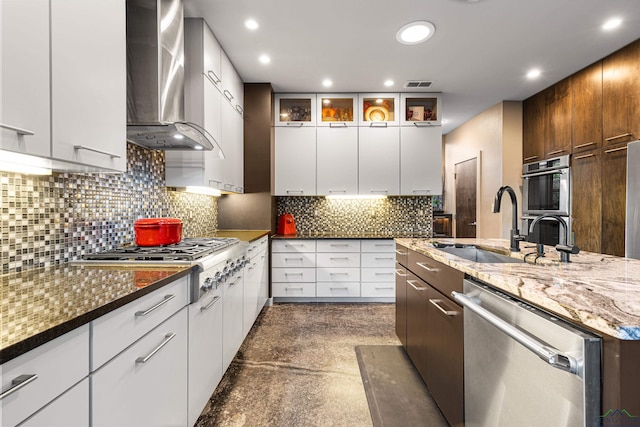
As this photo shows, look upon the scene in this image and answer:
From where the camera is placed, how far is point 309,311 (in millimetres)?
3373

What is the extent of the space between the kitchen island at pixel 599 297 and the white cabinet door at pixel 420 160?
8.04 feet

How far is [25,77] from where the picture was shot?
3.05 ft

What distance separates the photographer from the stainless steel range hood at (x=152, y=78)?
1.77m

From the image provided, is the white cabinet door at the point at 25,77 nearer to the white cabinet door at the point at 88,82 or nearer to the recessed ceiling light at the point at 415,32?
the white cabinet door at the point at 88,82

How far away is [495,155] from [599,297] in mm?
3930

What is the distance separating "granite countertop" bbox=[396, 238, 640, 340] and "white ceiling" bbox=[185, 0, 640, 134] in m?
1.92

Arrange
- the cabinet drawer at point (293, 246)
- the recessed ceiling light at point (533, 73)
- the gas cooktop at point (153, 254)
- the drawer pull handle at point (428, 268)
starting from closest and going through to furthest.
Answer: the gas cooktop at point (153, 254) → the drawer pull handle at point (428, 268) → the recessed ceiling light at point (533, 73) → the cabinet drawer at point (293, 246)

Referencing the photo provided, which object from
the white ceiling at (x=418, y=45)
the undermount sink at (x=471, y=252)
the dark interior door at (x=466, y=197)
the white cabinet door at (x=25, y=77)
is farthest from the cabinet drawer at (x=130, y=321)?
the dark interior door at (x=466, y=197)

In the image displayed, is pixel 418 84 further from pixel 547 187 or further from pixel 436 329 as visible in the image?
pixel 436 329

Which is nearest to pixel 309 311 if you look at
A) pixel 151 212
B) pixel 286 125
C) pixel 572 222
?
A: pixel 151 212

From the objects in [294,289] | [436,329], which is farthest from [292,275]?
[436,329]

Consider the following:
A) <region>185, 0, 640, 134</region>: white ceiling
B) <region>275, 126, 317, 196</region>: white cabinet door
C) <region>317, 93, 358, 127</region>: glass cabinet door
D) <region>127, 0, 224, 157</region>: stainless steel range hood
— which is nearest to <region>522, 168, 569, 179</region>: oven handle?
<region>185, 0, 640, 134</region>: white ceiling

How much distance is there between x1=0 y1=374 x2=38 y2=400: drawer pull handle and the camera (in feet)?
1.88

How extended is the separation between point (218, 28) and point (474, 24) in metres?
2.08
